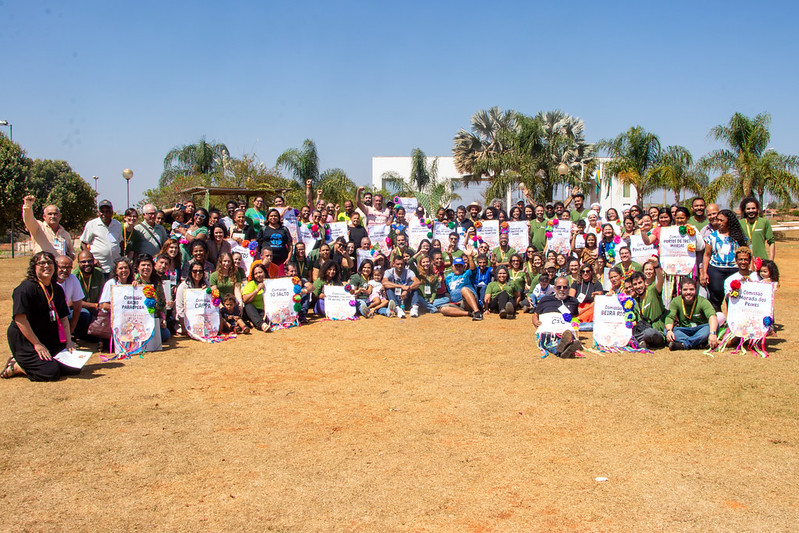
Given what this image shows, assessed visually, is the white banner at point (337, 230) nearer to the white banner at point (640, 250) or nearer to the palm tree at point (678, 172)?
the white banner at point (640, 250)

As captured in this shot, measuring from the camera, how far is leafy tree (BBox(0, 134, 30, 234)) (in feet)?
102

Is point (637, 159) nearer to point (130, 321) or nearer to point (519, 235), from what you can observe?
point (519, 235)

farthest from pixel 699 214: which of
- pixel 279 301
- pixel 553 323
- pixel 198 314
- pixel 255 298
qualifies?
pixel 198 314

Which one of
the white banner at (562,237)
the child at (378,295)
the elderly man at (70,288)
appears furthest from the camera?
the white banner at (562,237)

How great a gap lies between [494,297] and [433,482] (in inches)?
282

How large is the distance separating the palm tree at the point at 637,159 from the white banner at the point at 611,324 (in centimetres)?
2468

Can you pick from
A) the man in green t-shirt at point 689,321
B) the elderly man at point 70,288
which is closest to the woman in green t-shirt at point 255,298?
the elderly man at point 70,288

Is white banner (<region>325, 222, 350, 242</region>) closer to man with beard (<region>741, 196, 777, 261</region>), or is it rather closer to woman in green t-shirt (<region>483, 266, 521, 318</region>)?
woman in green t-shirt (<region>483, 266, 521, 318</region>)

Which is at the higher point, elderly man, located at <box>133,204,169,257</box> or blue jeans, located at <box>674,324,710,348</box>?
elderly man, located at <box>133,204,169,257</box>

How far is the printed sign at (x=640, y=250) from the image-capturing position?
9.77 m

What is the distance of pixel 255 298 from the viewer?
9.73 metres

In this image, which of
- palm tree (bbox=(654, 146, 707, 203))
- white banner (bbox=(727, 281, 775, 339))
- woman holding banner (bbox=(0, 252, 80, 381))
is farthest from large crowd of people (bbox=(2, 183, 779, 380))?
A: palm tree (bbox=(654, 146, 707, 203))

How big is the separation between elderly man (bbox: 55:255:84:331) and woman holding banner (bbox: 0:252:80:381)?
1.48 feet

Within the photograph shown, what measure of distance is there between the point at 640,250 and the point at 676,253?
80cm
